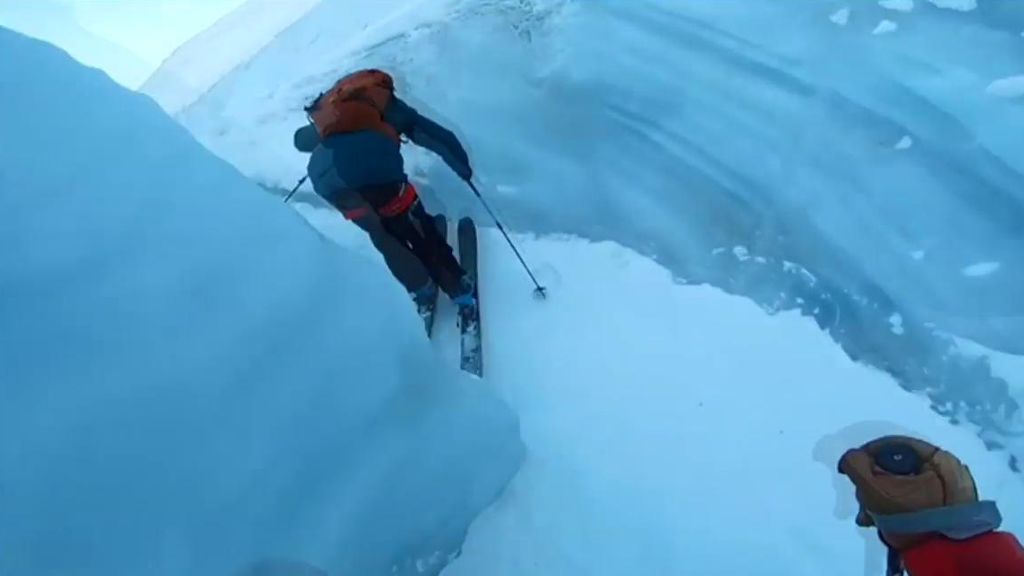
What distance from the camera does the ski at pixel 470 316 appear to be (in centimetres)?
372

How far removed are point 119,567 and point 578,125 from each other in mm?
3093

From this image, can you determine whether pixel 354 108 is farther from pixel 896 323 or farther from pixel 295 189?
pixel 896 323

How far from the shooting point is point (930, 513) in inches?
82.0

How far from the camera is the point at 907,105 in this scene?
171 inches

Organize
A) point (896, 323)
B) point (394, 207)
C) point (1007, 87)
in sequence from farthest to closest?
point (1007, 87)
point (394, 207)
point (896, 323)

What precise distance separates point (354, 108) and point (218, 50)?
3472 mm

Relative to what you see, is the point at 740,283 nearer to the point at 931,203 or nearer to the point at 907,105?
the point at 931,203

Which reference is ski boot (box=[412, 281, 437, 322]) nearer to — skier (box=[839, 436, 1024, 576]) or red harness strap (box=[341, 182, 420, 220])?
red harness strap (box=[341, 182, 420, 220])

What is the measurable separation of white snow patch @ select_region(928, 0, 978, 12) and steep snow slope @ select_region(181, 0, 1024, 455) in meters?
0.04

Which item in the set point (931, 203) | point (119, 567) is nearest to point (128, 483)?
point (119, 567)

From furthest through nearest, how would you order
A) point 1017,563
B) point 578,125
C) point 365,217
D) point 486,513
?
point 578,125, point 365,217, point 486,513, point 1017,563

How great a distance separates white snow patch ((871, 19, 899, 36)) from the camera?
4.63m

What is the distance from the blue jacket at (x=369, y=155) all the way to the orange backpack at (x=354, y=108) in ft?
0.09

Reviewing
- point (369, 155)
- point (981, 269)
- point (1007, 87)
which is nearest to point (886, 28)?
point (1007, 87)
